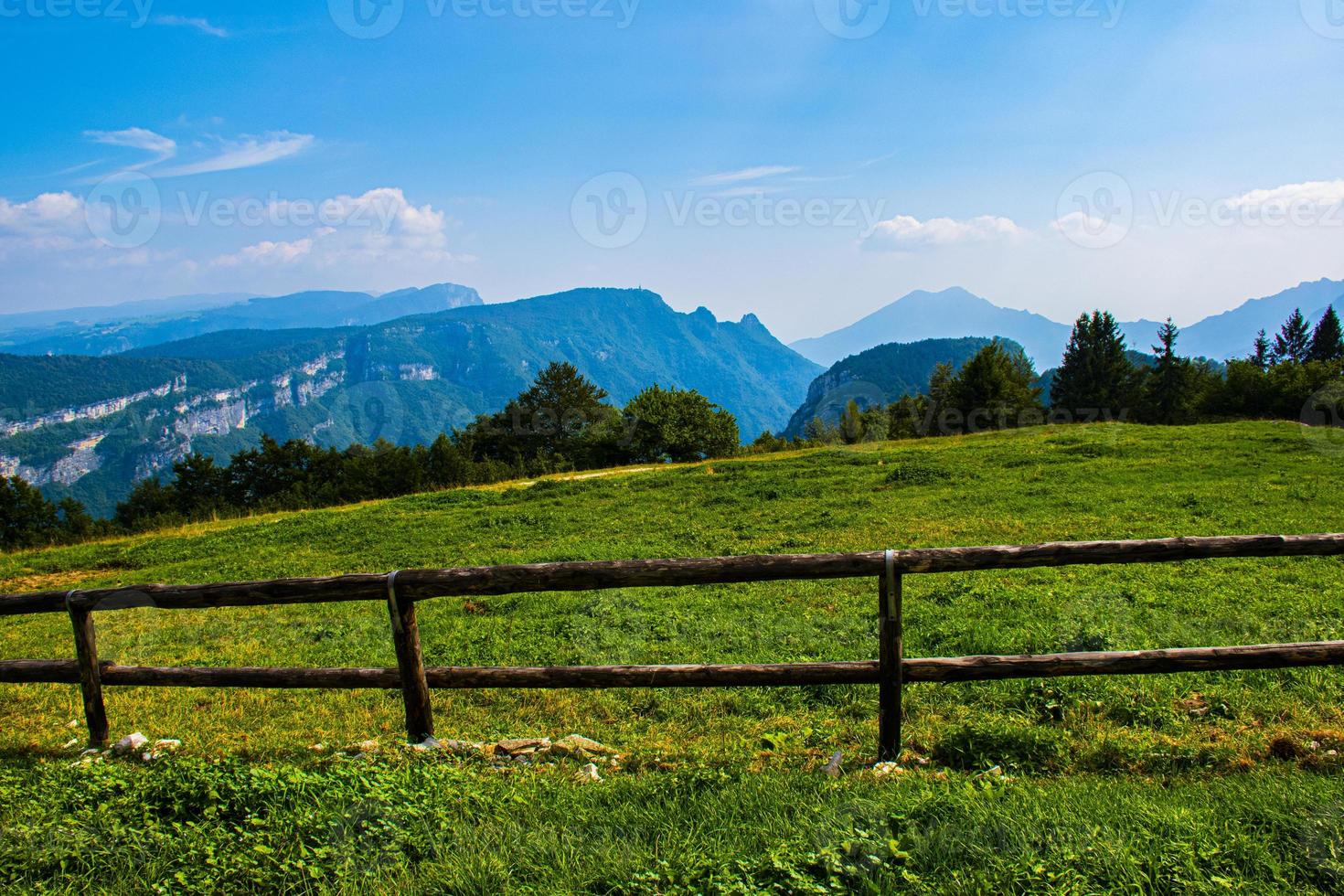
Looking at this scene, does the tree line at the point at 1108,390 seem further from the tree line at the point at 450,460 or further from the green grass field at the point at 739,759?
the green grass field at the point at 739,759

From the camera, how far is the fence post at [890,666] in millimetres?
4988

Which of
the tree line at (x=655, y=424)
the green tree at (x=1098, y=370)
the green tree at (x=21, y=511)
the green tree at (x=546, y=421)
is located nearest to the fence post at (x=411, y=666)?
the tree line at (x=655, y=424)

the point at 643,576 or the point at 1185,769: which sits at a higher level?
the point at 643,576

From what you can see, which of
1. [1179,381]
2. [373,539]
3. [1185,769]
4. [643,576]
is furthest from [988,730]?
[1179,381]

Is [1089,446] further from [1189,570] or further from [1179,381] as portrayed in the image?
[1179,381]

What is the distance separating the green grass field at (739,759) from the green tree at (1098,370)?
8048 centimetres

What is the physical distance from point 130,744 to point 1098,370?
98256mm

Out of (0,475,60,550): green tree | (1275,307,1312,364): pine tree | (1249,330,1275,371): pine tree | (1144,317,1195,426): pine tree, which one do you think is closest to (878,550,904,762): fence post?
(0,475,60,550): green tree

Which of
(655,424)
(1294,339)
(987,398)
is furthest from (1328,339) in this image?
(655,424)

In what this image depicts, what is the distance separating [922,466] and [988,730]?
1988cm

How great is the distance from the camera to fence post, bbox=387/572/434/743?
5516 millimetres

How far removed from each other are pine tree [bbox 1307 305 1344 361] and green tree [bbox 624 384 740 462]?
87632 mm

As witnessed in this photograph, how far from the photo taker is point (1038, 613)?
8.82 metres

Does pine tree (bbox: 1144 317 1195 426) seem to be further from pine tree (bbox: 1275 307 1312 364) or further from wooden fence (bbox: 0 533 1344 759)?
wooden fence (bbox: 0 533 1344 759)
